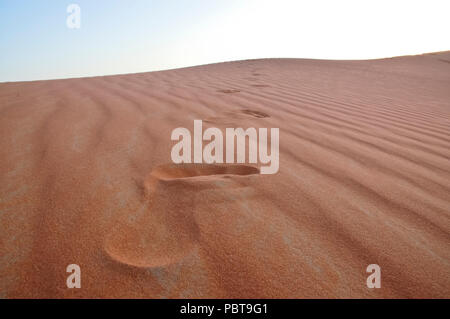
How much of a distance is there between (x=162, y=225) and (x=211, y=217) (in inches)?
7.0

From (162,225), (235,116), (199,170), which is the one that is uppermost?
(235,116)

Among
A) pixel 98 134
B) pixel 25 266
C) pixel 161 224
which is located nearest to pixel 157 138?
pixel 98 134

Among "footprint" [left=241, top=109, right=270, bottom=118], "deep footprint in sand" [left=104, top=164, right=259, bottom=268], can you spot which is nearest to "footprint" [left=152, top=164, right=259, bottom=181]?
"deep footprint in sand" [left=104, top=164, right=259, bottom=268]

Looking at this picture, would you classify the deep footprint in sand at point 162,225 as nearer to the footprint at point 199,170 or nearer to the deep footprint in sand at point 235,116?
the footprint at point 199,170

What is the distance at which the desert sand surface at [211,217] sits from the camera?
0.70 meters

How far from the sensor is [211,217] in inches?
36.8

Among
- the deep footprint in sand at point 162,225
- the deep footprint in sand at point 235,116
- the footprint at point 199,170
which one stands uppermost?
the deep footprint in sand at point 235,116

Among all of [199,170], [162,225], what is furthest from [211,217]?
[199,170]

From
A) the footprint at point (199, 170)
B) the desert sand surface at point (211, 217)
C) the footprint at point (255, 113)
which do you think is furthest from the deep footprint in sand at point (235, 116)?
the footprint at point (199, 170)

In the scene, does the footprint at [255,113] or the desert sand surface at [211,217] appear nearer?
the desert sand surface at [211,217]

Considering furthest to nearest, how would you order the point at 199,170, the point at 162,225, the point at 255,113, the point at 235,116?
the point at 255,113, the point at 235,116, the point at 199,170, the point at 162,225

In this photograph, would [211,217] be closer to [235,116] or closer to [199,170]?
[199,170]

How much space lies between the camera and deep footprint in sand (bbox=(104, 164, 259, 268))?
2.51 feet

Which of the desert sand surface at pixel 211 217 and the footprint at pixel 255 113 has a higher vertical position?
the footprint at pixel 255 113
